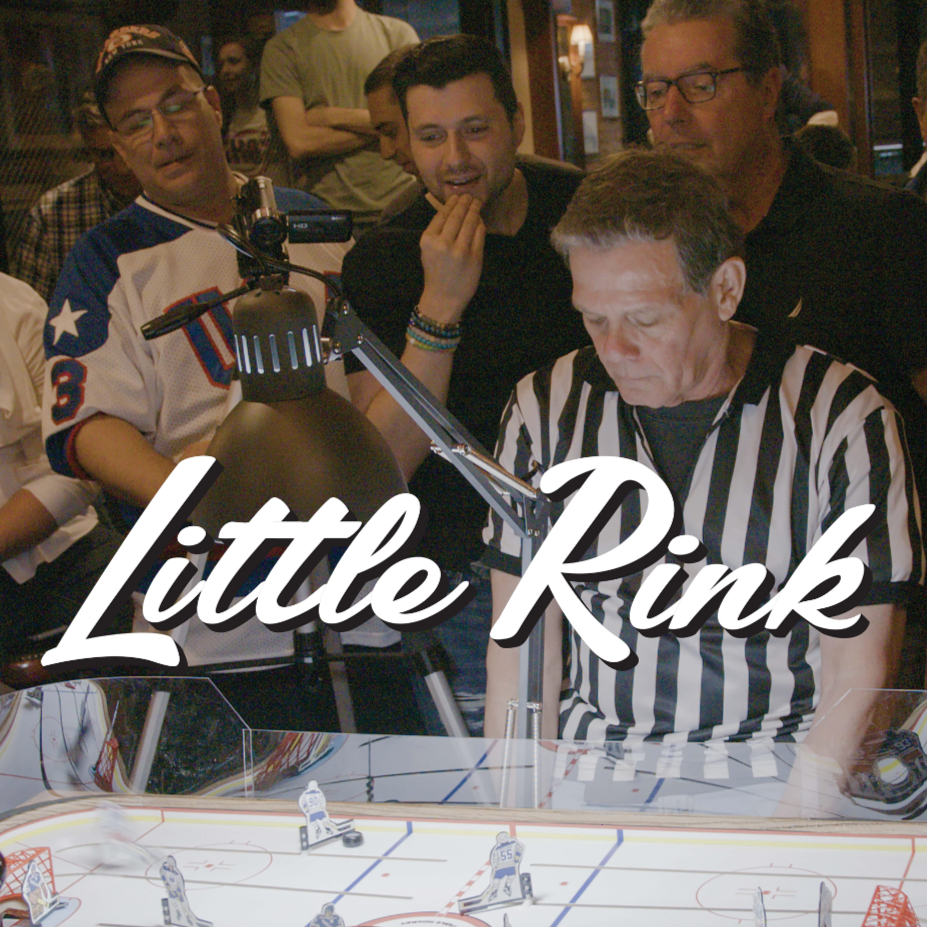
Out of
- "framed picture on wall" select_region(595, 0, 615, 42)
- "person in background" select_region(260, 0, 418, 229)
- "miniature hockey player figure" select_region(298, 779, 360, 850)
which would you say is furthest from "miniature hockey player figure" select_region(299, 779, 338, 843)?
"framed picture on wall" select_region(595, 0, 615, 42)

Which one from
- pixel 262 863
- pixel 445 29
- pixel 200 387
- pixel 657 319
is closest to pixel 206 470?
pixel 262 863

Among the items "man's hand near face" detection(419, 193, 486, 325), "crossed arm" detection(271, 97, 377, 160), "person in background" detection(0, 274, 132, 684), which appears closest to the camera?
"man's hand near face" detection(419, 193, 486, 325)

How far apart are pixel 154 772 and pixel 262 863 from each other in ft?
0.86

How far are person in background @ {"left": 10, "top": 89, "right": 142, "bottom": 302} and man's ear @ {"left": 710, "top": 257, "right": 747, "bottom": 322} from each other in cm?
209

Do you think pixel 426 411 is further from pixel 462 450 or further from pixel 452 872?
pixel 452 872

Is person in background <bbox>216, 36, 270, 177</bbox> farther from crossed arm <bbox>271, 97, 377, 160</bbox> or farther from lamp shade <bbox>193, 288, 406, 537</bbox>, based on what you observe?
lamp shade <bbox>193, 288, 406, 537</bbox>

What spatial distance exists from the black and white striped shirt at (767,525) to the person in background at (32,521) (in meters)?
1.34

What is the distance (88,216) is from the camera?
3348 millimetres

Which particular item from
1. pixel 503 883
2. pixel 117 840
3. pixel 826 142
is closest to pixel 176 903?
pixel 117 840

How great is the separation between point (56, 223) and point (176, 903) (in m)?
2.74

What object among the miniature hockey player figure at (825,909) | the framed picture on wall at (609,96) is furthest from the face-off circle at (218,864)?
the framed picture on wall at (609,96)

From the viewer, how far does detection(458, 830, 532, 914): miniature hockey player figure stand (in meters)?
1.09

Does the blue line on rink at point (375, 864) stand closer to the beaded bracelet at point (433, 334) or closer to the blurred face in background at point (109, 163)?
A: the beaded bracelet at point (433, 334)

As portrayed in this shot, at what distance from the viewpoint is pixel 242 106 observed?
12.1 feet
